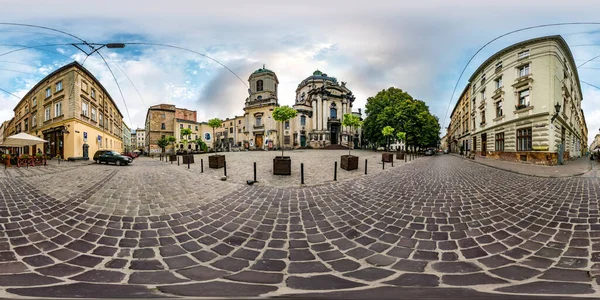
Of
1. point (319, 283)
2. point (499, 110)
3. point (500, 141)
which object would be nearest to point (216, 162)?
point (319, 283)

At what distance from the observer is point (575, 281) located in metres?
2.34

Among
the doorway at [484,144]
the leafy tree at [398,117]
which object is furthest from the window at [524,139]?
the leafy tree at [398,117]

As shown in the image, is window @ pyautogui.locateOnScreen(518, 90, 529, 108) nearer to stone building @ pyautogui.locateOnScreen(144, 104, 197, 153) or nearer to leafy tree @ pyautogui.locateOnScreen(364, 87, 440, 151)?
leafy tree @ pyautogui.locateOnScreen(364, 87, 440, 151)

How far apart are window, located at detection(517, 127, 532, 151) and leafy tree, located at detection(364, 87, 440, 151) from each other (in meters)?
11.5

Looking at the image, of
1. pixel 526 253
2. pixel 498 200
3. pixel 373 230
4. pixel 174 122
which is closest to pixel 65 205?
pixel 373 230

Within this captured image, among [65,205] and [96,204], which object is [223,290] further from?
[65,205]

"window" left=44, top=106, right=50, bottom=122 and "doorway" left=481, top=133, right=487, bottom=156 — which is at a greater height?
"window" left=44, top=106, right=50, bottom=122

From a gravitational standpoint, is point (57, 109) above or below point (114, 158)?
above

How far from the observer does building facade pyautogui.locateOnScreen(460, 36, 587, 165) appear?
52.2 feet

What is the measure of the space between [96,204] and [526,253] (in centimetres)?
769

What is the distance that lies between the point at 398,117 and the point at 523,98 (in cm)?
1245

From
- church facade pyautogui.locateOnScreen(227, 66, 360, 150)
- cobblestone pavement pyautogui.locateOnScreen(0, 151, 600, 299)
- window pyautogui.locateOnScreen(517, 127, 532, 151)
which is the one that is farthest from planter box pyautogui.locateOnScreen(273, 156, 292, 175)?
church facade pyautogui.locateOnScreen(227, 66, 360, 150)

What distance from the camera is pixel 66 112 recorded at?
1945 centimetres

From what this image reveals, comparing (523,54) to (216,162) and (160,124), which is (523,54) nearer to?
(216,162)
